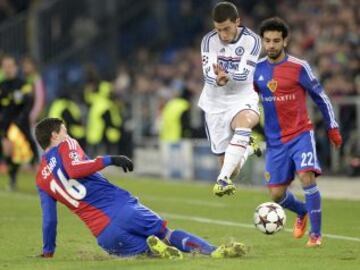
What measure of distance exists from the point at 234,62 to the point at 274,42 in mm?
524

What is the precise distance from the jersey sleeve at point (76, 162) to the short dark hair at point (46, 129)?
14 centimetres

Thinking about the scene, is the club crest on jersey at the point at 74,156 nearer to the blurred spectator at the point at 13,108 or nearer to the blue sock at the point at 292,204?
the blue sock at the point at 292,204

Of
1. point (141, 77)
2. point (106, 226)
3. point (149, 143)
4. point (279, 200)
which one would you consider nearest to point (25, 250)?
point (106, 226)

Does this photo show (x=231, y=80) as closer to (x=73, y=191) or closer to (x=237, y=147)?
(x=237, y=147)

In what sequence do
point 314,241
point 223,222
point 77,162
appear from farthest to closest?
1. point 223,222
2. point 314,241
3. point 77,162

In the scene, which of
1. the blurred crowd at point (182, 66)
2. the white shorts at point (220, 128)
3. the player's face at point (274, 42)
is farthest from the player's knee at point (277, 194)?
the blurred crowd at point (182, 66)

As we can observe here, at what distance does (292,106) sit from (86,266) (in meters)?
3.08

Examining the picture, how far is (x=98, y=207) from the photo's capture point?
9883 millimetres

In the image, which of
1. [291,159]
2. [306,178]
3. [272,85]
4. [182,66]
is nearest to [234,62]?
[272,85]

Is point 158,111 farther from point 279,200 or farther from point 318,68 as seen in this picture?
point 279,200

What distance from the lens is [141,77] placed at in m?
28.7

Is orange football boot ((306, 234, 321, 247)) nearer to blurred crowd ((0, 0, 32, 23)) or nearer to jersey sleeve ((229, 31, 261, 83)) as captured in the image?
jersey sleeve ((229, 31, 261, 83))

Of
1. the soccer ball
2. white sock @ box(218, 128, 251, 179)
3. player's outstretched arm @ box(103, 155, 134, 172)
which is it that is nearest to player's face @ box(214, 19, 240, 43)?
white sock @ box(218, 128, 251, 179)

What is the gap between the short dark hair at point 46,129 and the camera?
387 inches
